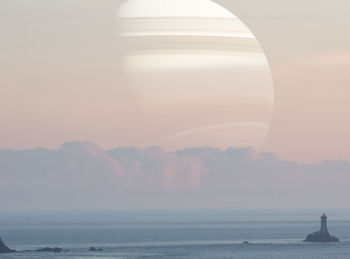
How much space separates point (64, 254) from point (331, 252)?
131ft

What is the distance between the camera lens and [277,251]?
7392 inches

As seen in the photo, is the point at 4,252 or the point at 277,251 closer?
the point at 4,252

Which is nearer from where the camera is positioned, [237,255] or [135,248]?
[237,255]

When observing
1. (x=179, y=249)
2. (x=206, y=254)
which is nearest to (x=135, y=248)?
(x=179, y=249)

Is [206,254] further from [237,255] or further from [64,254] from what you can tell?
[64,254]

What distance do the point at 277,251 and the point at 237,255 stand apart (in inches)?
525

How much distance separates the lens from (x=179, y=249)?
195 meters

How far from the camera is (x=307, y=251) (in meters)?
185

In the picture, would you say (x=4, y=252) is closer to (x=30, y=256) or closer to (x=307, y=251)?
(x=30, y=256)

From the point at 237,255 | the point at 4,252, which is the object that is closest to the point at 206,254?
the point at 237,255

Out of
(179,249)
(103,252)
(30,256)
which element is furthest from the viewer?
(179,249)

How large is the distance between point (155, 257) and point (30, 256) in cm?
1730

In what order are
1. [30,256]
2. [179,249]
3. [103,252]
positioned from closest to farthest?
[30,256] < [103,252] < [179,249]

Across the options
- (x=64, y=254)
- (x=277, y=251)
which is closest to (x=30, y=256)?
(x=64, y=254)
